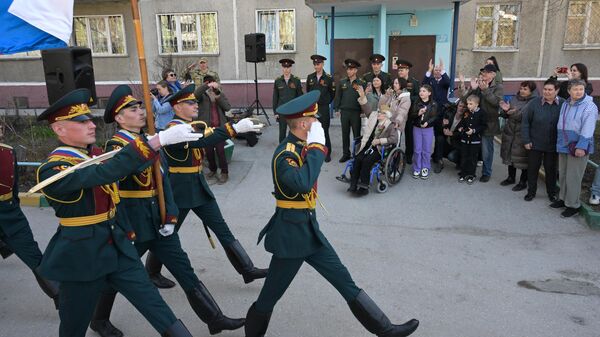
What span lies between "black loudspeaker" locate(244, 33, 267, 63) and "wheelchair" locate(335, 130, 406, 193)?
5698 mm

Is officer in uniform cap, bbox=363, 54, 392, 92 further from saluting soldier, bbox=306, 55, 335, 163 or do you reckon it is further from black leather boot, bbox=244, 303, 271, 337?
black leather boot, bbox=244, 303, 271, 337

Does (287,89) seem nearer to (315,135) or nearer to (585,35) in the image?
(315,135)

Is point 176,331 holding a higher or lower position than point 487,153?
lower

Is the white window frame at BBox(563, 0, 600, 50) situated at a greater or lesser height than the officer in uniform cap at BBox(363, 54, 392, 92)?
greater

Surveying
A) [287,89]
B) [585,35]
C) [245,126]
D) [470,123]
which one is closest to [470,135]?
[470,123]

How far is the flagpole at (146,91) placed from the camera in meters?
3.29

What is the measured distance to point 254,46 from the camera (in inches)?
483

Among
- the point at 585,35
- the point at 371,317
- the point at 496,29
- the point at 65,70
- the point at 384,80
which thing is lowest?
Answer: the point at 371,317

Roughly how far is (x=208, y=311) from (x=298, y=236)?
1020mm

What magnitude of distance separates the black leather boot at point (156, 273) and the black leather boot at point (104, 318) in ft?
2.35

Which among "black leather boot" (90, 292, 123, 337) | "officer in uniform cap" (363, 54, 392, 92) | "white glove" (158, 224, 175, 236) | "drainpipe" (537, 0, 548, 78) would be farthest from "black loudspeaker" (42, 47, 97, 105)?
"drainpipe" (537, 0, 548, 78)

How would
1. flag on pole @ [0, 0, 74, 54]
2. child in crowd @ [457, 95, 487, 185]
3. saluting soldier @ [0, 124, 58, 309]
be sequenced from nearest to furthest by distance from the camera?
flag on pole @ [0, 0, 74, 54], saluting soldier @ [0, 124, 58, 309], child in crowd @ [457, 95, 487, 185]

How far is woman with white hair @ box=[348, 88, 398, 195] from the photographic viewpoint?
7.05 metres

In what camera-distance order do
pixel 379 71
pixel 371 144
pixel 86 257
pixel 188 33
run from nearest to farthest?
pixel 86 257 < pixel 371 144 < pixel 379 71 < pixel 188 33
